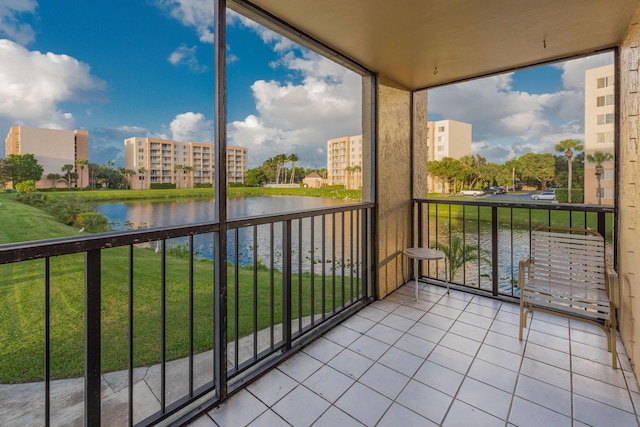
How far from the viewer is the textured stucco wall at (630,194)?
207 cm

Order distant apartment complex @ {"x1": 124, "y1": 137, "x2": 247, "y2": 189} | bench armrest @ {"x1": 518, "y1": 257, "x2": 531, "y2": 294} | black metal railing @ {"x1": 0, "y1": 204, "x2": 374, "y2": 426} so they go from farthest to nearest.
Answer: bench armrest @ {"x1": 518, "y1": 257, "x2": 531, "y2": 294} < distant apartment complex @ {"x1": 124, "y1": 137, "x2": 247, "y2": 189} < black metal railing @ {"x1": 0, "y1": 204, "x2": 374, "y2": 426}

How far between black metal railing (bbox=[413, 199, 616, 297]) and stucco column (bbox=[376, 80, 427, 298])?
0.31 metres

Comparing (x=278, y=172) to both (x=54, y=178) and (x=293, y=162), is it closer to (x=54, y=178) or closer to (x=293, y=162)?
(x=293, y=162)

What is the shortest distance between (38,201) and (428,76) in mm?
3550

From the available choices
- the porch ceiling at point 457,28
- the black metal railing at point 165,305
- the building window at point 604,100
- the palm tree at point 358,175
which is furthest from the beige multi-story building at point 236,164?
the building window at point 604,100

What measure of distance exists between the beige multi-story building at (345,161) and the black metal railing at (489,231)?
1.15m

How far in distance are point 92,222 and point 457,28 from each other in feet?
9.15

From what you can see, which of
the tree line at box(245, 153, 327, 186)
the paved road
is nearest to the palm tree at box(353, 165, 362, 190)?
the tree line at box(245, 153, 327, 186)

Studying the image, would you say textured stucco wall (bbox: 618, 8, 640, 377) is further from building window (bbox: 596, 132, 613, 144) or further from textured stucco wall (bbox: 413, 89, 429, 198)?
textured stucco wall (bbox: 413, 89, 429, 198)

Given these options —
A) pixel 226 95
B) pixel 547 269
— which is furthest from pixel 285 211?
pixel 547 269

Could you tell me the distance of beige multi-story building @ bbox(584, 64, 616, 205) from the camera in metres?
2.70

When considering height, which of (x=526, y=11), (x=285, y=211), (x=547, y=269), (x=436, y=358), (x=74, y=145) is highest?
(x=526, y=11)

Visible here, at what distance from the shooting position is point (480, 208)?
11.5 feet

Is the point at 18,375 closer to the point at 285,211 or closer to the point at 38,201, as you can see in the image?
the point at 38,201
